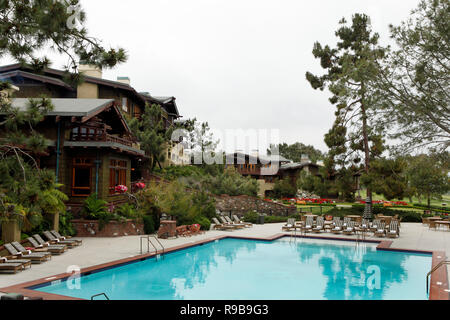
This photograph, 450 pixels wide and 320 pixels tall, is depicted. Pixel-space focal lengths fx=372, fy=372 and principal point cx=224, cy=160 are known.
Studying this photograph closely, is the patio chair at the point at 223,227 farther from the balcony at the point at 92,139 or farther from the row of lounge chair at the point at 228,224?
the balcony at the point at 92,139

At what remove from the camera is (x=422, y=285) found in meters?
12.1

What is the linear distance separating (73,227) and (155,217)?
4.83 metres

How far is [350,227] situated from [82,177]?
52.5 feet

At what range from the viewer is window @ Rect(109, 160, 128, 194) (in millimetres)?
21703

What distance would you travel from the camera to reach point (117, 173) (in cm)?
2297

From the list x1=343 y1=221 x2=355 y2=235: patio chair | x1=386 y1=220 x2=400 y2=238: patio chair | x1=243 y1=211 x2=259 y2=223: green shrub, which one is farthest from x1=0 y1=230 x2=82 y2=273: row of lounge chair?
x1=386 y1=220 x2=400 y2=238: patio chair

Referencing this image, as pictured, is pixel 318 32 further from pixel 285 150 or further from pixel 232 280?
pixel 285 150

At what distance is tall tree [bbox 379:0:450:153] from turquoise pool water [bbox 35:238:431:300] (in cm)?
564

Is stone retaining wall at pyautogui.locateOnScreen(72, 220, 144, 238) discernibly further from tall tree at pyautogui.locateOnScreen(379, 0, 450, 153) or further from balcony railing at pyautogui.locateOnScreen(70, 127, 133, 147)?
tall tree at pyautogui.locateOnScreen(379, 0, 450, 153)

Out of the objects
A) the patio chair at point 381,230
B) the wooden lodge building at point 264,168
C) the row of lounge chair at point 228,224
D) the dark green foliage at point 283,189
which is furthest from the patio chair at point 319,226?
the wooden lodge building at point 264,168

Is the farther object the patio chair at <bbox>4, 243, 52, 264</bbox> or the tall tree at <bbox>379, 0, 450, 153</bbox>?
the tall tree at <bbox>379, 0, 450, 153</bbox>

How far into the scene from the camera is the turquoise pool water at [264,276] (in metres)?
11.1

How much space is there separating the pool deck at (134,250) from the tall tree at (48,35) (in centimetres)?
558
